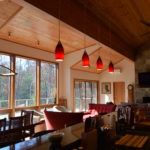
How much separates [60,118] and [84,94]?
5730 millimetres

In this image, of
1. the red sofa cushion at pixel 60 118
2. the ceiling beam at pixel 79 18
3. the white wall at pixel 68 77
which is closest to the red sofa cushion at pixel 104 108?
the white wall at pixel 68 77

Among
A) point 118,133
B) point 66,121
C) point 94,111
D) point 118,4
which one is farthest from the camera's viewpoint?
point 94,111

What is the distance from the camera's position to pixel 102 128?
5.27ft

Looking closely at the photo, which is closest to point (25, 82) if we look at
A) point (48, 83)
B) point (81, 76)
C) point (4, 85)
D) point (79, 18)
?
point (4, 85)

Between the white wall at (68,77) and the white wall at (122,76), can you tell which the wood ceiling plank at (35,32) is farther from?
the white wall at (122,76)

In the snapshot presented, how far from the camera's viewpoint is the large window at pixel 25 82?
6652 millimetres

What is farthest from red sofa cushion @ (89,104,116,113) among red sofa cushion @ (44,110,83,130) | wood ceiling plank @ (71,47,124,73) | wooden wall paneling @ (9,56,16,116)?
wooden wall paneling @ (9,56,16,116)

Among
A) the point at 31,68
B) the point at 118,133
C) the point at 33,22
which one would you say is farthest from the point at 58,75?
the point at 118,133

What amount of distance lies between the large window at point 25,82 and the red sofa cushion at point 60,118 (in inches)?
90.6

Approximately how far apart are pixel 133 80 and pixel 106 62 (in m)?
1.91

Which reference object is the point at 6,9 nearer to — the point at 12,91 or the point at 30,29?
the point at 30,29

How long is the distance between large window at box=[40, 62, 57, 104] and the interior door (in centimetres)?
425

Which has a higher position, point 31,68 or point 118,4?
point 118,4

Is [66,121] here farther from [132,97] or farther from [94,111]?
[132,97]
